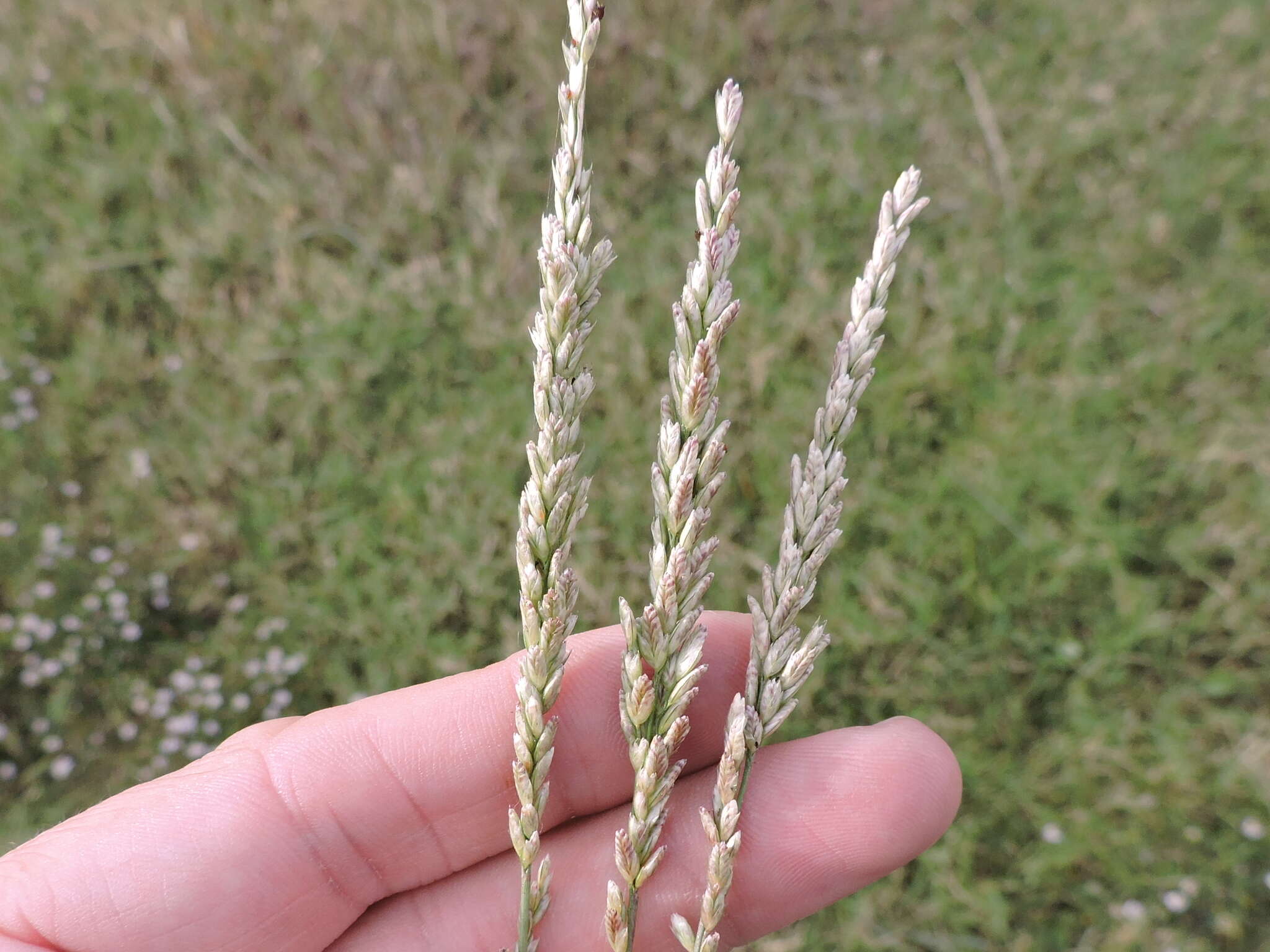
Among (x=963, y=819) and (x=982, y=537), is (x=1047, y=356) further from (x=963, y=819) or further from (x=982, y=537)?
(x=963, y=819)

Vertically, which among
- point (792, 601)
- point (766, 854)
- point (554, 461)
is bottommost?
point (766, 854)

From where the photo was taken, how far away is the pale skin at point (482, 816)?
86.9 inches

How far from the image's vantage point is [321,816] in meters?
2.26

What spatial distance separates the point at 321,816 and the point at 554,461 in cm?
106

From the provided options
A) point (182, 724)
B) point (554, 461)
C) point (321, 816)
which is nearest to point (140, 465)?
point (182, 724)

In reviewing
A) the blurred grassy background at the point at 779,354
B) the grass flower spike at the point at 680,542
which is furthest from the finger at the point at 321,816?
the blurred grassy background at the point at 779,354

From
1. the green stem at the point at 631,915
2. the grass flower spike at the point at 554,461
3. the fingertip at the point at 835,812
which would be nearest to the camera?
the grass flower spike at the point at 554,461

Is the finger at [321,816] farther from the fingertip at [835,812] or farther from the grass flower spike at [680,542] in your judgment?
the grass flower spike at [680,542]

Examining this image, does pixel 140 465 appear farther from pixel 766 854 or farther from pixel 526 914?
pixel 766 854

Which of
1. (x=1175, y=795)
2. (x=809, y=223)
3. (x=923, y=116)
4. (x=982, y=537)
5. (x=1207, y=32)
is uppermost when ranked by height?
(x=1207, y=32)

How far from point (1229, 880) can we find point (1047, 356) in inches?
71.6

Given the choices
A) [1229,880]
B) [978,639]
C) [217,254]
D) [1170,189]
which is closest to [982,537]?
[978,639]

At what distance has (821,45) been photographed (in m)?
4.22

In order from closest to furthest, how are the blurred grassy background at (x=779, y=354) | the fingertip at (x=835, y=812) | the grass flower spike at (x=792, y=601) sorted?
the grass flower spike at (x=792, y=601)
the fingertip at (x=835, y=812)
the blurred grassy background at (x=779, y=354)
